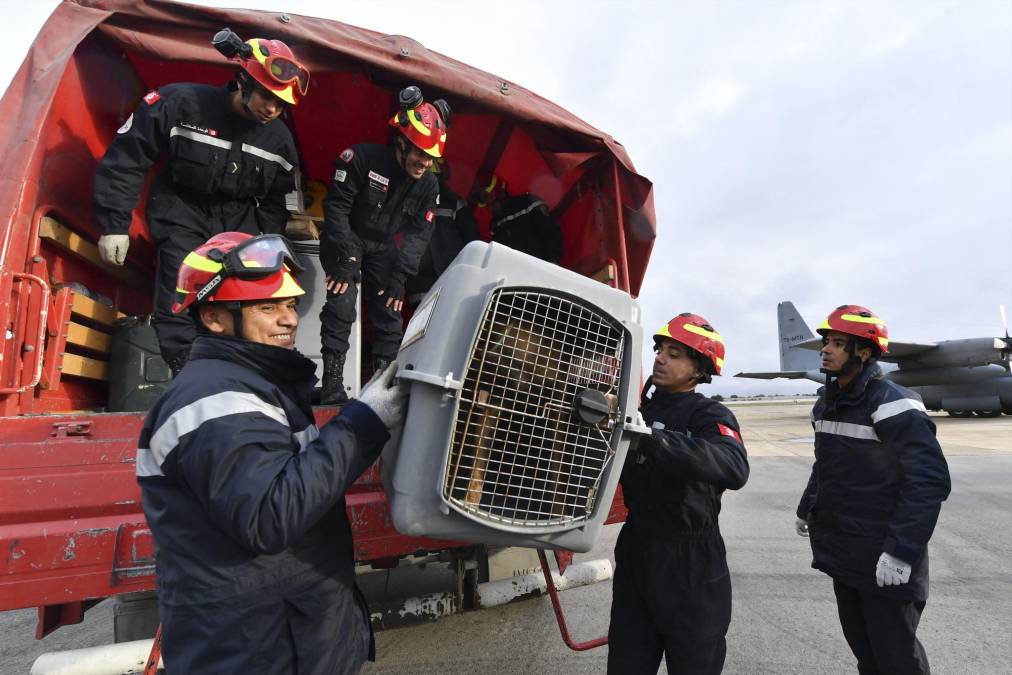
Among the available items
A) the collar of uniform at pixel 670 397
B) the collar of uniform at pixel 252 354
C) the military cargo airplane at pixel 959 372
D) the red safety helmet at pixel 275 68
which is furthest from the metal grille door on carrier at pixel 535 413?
the military cargo airplane at pixel 959 372

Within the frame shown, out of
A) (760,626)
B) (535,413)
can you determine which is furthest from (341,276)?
(760,626)

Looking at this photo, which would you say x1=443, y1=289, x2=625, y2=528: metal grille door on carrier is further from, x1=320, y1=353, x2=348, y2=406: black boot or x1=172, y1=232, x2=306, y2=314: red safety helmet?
x1=320, y1=353, x2=348, y2=406: black boot

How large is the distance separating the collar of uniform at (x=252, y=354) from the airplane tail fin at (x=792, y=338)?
30.7 m

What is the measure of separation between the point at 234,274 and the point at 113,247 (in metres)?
1.46

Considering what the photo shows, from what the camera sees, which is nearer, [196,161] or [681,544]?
[681,544]

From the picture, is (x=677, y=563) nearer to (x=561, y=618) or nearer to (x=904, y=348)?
(x=561, y=618)

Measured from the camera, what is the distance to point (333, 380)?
9.27ft

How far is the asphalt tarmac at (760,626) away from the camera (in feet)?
8.81

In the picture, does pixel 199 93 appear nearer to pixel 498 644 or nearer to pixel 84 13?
pixel 84 13

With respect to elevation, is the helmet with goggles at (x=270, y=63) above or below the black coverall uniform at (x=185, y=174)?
above

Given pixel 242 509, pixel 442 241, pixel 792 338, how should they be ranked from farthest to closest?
1. pixel 792 338
2. pixel 442 241
3. pixel 242 509

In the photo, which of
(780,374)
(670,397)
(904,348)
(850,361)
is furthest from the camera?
(780,374)

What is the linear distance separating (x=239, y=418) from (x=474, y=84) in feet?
6.84

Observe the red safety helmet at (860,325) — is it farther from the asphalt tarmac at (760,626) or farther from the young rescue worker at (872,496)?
the asphalt tarmac at (760,626)
